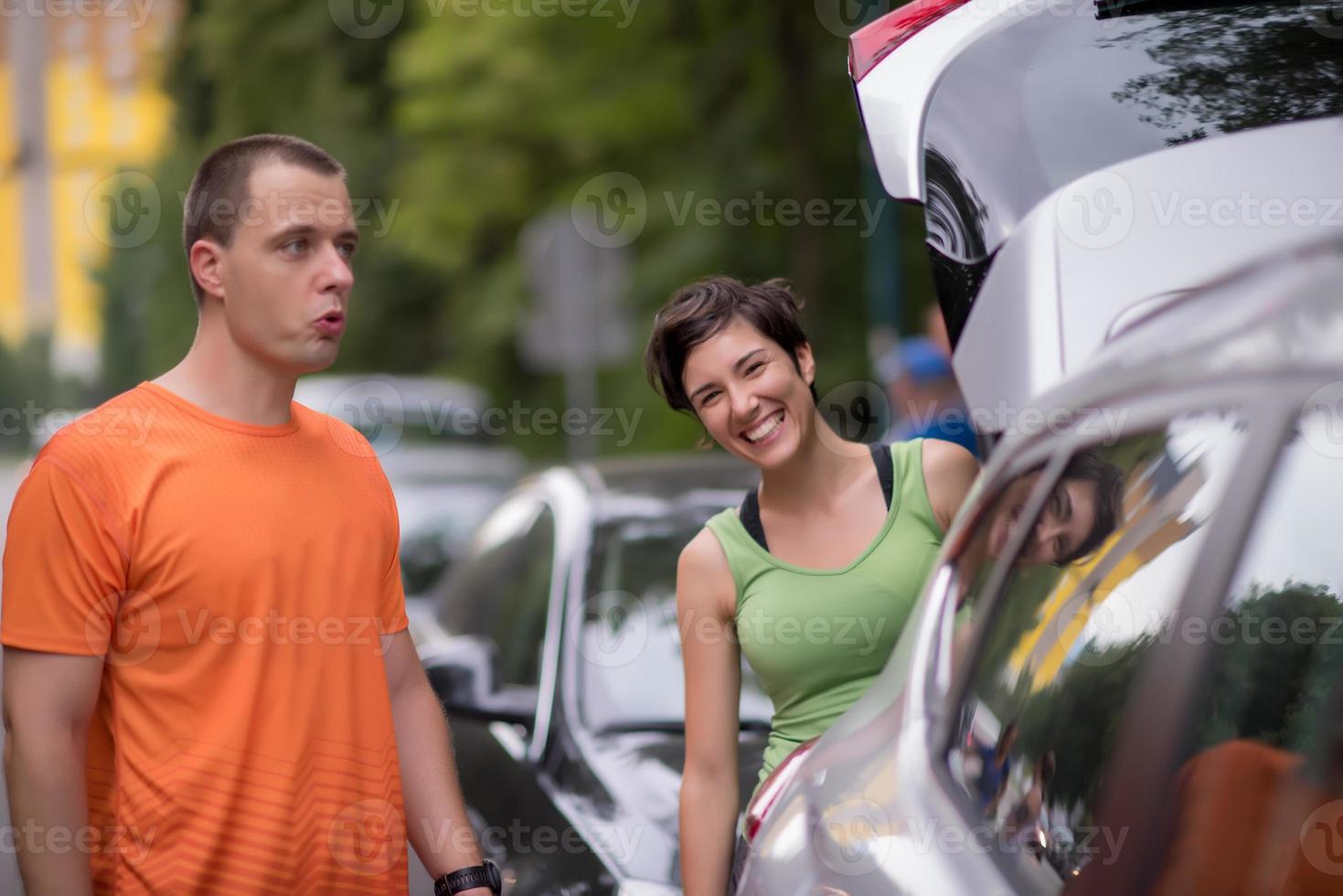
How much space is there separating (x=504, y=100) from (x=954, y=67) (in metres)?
13.6

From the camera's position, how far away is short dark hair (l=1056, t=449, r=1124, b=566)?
1970 millimetres

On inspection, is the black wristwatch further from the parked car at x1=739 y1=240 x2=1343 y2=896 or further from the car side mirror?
the car side mirror

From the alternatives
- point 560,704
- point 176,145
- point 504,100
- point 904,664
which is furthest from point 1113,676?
point 176,145

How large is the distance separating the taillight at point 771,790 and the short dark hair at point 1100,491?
0.78 meters

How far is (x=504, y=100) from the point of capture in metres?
16.8

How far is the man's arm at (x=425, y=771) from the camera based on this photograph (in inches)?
117

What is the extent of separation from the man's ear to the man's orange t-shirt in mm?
191

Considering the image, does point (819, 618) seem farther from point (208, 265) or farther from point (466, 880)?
point (208, 265)

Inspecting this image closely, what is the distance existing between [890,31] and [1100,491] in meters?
1.95

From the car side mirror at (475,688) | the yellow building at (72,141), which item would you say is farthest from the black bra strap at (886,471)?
the yellow building at (72,141)

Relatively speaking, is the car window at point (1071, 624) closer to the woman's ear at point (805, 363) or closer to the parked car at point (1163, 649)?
the parked car at point (1163, 649)

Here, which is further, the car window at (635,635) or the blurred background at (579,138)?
the blurred background at (579,138)

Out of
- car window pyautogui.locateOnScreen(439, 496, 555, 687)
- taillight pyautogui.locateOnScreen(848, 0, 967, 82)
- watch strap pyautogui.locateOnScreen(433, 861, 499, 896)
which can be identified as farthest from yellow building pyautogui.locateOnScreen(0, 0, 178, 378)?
watch strap pyautogui.locateOnScreen(433, 861, 499, 896)

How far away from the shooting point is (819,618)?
3154 mm
